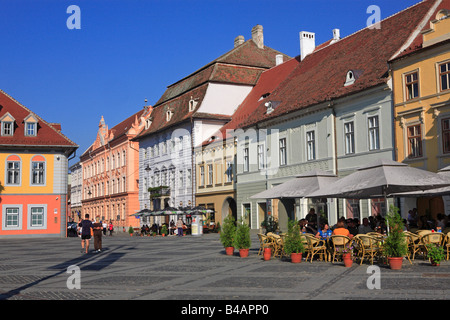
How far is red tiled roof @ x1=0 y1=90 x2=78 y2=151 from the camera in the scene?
4416cm

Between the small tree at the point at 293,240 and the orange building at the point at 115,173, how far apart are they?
45.9m

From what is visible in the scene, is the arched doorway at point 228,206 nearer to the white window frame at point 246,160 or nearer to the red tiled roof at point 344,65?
the white window frame at point 246,160

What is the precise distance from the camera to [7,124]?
1752 inches

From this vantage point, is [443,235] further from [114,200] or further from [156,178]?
[114,200]

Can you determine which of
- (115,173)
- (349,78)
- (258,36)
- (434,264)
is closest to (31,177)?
Answer: (115,173)

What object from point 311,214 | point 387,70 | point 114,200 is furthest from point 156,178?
point 311,214

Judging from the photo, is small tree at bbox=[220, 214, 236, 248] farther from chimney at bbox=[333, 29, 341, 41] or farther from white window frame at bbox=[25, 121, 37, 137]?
white window frame at bbox=[25, 121, 37, 137]

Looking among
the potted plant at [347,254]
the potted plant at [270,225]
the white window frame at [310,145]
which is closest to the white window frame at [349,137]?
the white window frame at [310,145]

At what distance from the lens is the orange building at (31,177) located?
4366 cm

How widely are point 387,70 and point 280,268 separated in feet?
Result: 53.5

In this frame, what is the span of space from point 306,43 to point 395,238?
3015 centimetres

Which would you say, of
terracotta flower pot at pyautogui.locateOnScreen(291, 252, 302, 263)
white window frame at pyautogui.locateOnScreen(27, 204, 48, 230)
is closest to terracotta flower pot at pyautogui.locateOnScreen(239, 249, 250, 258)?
terracotta flower pot at pyautogui.locateOnScreen(291, 252, 302, 263)

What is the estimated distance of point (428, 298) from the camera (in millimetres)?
8930

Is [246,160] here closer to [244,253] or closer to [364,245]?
[244,253]
